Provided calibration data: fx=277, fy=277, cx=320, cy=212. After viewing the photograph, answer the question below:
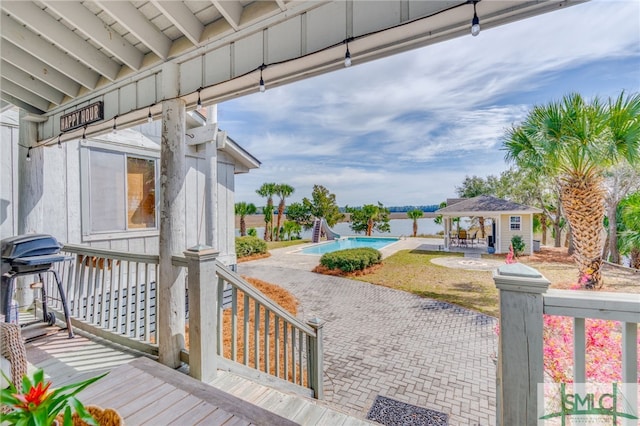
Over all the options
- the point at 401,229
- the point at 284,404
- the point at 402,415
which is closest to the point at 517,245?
the point at 401,229

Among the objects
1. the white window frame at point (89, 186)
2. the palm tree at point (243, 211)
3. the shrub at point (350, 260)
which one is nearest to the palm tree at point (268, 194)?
the palm tree at point (243, 211)

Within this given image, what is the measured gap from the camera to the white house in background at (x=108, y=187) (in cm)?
399

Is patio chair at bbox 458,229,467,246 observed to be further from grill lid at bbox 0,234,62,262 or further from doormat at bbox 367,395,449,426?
grill lid at bbox 0,234,62,262

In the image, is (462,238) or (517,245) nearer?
(517,245)

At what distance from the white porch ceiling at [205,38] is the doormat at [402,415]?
3780 millimetres

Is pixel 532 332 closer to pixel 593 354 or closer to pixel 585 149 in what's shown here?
pixel 593 354

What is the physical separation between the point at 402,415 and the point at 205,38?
4540 mm

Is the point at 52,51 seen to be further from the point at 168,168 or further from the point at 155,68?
the point at 168,168

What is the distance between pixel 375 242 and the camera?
845 inches

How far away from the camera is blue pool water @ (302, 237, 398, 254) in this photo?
18.6 meters

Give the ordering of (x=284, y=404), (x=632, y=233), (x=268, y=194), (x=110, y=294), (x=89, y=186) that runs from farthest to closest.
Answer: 1. (x=268, y=194)
2. (x=632, y=233)
3. (x=89, y=186)
4. (x=110, y=294)
5. (x=284, y=404)

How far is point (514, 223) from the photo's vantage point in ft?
50.8

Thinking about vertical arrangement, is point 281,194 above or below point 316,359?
above
